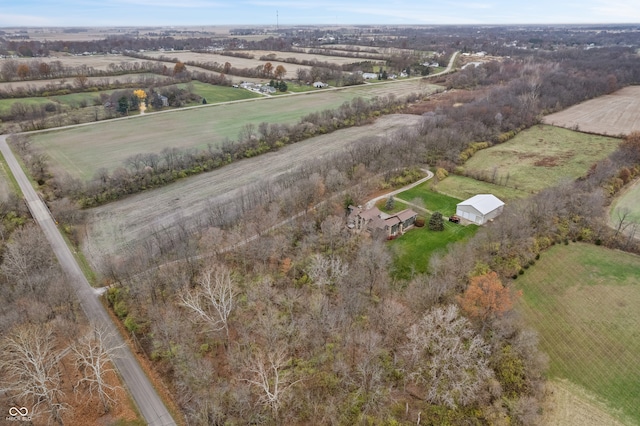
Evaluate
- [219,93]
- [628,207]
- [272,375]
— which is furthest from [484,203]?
[219,93]

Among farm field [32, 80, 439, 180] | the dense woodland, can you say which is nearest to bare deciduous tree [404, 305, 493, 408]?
the dense woodland

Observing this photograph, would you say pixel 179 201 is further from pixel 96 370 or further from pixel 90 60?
pixel 90 60

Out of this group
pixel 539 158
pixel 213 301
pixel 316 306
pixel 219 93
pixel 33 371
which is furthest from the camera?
pixel 219 93

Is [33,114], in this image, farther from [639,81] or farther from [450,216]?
[639,81]

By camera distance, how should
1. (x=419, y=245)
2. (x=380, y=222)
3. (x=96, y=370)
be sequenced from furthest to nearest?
(x=380, y=222)
(x=419, y=245)
(x=96, y=370)

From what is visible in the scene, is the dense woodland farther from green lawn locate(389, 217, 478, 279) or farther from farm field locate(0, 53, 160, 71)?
farm field locate(0, 53, 160, 71)

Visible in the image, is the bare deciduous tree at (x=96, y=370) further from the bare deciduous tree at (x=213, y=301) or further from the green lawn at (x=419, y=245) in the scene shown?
the green lawn at (x=419, y=245)
